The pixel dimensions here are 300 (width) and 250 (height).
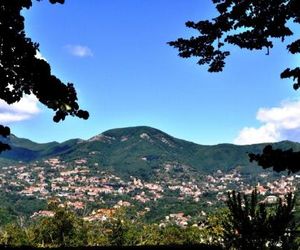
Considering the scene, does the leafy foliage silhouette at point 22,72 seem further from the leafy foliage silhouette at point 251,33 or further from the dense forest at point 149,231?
the dense forest at point 149,231

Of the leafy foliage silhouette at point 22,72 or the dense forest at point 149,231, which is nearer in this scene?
the leafy foliage silhouette at point 22,72

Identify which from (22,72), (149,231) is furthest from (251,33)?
(149,231)

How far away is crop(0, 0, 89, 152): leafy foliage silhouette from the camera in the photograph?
20.2 feet

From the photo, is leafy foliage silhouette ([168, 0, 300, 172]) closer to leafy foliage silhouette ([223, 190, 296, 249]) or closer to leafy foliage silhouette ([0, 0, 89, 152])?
leafy foliage silhouette ([0, 0, 89, 152])

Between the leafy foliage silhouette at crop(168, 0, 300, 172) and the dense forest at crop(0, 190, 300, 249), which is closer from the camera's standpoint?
the leafy foliage silhouette at crop(168, 0, 300, 172)

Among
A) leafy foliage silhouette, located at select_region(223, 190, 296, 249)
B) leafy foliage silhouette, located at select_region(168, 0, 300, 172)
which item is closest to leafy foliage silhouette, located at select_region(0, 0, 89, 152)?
leafy foliage silhouette, located at select_region(168, 0, 300, 172)

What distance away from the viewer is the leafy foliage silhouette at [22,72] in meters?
6.15

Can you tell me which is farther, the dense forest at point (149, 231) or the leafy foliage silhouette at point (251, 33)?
the dense forest at point (149, 231)

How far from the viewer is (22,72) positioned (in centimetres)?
625

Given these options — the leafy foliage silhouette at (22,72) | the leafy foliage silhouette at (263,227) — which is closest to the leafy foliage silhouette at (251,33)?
the leafy foliage silhouette at (22,72)

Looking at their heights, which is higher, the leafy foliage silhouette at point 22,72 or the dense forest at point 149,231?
the leafy foliage silhouette at point 22,72

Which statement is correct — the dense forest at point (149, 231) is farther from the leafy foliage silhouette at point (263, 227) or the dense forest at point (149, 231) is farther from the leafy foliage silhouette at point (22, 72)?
the leafy foliage silhouette at point (22, 72)

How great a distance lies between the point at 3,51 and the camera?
6.18 metres

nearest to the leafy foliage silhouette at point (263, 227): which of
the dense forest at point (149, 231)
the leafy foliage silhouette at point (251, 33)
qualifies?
the dense forest at point (149, 231)
